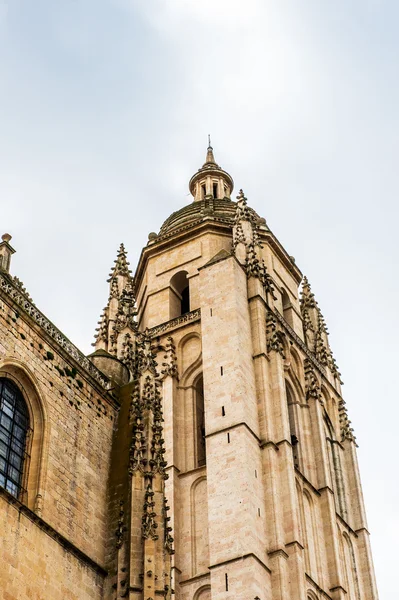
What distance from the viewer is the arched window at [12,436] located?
17.9 metres

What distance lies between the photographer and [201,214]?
38.5m

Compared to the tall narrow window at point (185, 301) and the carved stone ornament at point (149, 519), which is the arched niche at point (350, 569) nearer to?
the tall narrow window at point (185, 301)

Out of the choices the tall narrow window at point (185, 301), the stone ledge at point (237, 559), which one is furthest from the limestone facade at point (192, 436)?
the tall narrow window at point (185, 301)

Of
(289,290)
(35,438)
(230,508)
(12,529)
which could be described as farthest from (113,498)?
(289,290)

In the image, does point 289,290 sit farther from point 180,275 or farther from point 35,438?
point 35,438

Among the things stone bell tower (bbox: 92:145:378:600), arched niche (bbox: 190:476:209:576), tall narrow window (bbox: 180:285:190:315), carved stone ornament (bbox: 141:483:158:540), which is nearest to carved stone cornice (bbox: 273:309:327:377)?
stone bell tower (bbox: 92:145:378:600)

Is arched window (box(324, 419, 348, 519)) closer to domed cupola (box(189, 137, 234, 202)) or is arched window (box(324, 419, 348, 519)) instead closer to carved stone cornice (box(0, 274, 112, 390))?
domed cupola (box(189, 137, 234, 202))

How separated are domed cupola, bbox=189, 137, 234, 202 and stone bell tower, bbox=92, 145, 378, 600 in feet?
9.28

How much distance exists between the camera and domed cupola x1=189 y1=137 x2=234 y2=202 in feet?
142

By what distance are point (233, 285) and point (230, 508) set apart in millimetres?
7289

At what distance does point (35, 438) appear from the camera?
18844 millimetres

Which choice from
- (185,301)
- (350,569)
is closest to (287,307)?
(185,301)

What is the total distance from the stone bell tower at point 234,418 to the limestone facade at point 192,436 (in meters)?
0.05

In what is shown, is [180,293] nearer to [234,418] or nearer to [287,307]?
[287,307]
